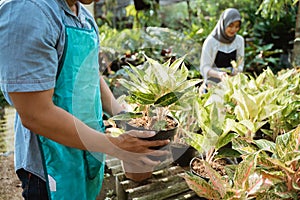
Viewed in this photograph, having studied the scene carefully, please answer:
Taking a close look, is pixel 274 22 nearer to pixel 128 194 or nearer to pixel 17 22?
pixel 128 194

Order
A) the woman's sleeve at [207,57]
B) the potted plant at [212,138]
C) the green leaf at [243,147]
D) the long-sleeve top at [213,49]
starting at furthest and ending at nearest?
the long-sleeve top at [213,49] → the woman's sleeve at [207,57] → the potted plant at [212,138] → the green leaf at [243,147]

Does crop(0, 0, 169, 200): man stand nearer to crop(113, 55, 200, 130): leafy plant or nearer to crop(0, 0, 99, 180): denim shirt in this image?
crop(0, 0, 99, 180): denim shirt

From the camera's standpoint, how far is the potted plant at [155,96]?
0.91 m

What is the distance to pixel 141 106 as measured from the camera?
976 millimetres

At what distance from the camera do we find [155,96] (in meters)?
0.95

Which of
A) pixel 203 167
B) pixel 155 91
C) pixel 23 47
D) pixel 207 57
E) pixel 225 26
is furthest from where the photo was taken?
pixel 225 26

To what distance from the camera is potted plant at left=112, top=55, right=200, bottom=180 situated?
0.91 metres

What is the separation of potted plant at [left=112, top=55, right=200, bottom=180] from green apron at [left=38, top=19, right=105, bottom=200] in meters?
0.10

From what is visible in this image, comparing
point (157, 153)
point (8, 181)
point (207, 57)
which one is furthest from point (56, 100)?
point (207, 57)

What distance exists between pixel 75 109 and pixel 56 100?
0.19 ft

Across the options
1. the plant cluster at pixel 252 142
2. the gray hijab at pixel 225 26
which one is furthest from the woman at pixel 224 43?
the plant cluster at pixel 252 142

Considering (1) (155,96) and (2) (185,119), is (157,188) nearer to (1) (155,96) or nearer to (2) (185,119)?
(2) (185,119)

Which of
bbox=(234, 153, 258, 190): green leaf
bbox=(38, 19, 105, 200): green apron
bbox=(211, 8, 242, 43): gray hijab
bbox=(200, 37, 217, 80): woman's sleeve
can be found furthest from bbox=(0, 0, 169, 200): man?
bbox=(211, 8, 242, 43): gray hijab

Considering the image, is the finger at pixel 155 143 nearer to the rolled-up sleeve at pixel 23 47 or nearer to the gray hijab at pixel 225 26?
the rolled-up sleeve at pixel 23 47
